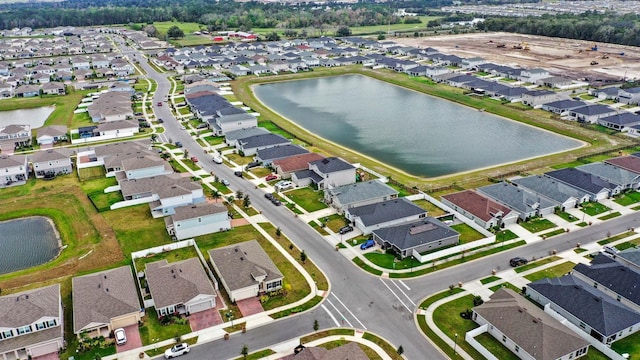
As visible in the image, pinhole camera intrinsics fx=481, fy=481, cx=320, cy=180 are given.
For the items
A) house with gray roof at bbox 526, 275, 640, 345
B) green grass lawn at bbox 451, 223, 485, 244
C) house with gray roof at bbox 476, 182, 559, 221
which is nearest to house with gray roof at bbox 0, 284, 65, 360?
green grass lawn at bbox 451, 223, 485, 244

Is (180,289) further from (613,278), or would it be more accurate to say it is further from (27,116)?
(27,116)

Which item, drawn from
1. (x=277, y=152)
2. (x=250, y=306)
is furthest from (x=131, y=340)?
(x=277, y=152)

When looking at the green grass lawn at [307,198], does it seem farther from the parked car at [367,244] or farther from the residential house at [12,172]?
the residential house at [12,172]

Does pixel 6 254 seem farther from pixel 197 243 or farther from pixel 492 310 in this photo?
pixel 492 310

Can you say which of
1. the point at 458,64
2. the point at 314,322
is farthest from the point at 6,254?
the point at 458,64

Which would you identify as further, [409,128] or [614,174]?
[409,128]

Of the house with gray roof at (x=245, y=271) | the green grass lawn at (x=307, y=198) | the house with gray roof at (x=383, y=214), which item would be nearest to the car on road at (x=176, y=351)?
the house with gray roof at (x=245, y=271)

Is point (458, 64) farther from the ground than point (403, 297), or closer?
farther from the ground
